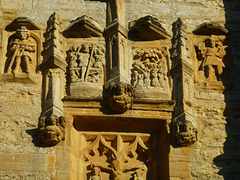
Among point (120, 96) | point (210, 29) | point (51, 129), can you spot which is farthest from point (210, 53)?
point (51, 129)

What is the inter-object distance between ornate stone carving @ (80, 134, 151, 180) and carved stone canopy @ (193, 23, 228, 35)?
172cm

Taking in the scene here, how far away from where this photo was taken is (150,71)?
10383mm

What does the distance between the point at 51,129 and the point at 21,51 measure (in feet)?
4.24

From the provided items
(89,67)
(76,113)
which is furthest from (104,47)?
(76,113)

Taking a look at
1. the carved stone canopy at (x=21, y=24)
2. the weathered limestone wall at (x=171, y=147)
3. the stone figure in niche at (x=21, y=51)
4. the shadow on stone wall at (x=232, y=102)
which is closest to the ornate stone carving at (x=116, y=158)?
the weathered limestone wall at (x=171, y=147)

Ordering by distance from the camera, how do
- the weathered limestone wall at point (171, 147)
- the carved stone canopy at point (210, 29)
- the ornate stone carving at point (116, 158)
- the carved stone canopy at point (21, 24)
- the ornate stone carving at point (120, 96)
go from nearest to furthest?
the weathered limestone wall at point (171, 147) < the ornate stone carving at point (120, 96) < the ornate stone carving at point (116, 158) < the carved stone canopy at point (21, 24) < the carved stone canopy at point (210, 29)

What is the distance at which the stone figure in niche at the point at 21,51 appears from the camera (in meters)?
10.3

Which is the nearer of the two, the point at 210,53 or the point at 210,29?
the point at 210,53

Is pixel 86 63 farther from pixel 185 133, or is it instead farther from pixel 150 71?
pixel 185 133

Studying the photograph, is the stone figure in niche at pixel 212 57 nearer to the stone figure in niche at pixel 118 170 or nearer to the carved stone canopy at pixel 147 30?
the carved stone canopy at pixel 147 30

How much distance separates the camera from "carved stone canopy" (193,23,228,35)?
35.3 ft

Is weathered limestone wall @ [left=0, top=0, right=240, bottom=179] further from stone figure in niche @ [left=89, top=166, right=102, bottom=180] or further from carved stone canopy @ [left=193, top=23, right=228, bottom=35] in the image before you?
stone figure in niche @ [left=89, top=166, right=102, bottom=180]

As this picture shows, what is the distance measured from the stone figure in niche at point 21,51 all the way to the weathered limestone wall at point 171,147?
0.18 meters

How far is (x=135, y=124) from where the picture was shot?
33.4 ft
